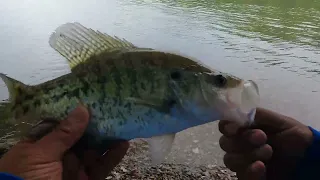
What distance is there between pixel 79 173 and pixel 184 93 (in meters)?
0.89

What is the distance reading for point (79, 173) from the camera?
2254mm

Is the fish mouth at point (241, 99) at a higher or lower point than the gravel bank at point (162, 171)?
higher

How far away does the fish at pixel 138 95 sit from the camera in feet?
5.48

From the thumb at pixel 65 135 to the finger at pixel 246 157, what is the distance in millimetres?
939

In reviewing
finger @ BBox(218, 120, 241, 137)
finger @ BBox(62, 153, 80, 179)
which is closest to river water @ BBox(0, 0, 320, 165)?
finger @ BBox(218, 120, 241, 137)

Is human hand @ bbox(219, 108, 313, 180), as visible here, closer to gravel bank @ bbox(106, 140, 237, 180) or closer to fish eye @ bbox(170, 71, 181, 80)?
fish eye @ bbox(170, 71, 181, 80)

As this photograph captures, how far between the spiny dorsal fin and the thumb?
0.24m

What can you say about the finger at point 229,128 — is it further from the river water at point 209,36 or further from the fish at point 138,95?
the river water at point 209,36

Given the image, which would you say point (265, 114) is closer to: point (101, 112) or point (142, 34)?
point (101, 112)

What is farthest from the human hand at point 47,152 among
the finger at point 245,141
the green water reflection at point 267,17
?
the green water reflection at point 267,17

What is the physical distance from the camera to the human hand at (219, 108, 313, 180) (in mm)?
2199

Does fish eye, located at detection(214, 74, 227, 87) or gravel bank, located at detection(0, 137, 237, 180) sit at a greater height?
fish eye, located at detection(214, 74, 227, 87)

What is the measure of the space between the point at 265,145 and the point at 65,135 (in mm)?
1043

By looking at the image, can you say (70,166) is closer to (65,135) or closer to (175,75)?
(65,135)
